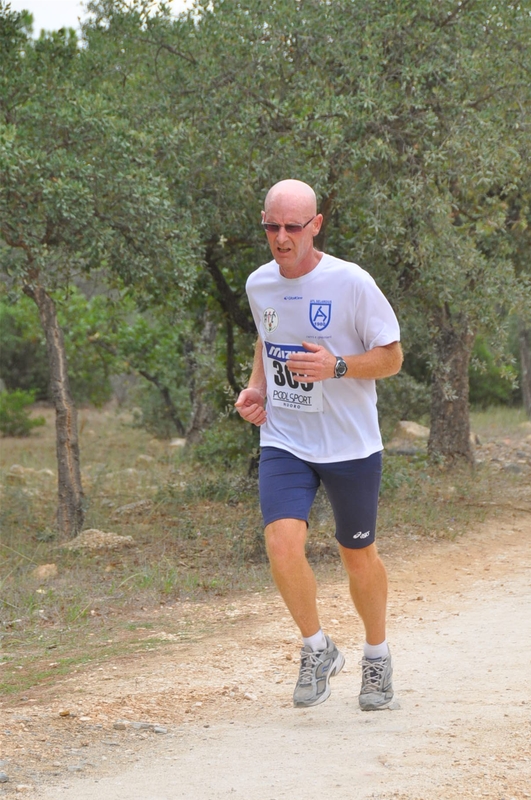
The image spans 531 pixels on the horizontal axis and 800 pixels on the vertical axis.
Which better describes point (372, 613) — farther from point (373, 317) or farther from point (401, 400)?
point (401, 400)

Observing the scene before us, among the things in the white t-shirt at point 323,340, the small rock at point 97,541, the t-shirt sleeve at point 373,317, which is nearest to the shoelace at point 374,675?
the white t-shirt at point 323,340

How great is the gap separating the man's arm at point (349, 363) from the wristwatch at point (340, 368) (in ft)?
0.08

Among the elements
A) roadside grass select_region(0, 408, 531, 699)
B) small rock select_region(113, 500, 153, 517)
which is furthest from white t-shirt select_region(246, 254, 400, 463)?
small rock select_region(113, 500, 153, 517)

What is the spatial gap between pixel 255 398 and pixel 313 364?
0.55 m

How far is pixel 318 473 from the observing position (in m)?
4.07

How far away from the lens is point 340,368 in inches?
147

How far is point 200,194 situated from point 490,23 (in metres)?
2.95

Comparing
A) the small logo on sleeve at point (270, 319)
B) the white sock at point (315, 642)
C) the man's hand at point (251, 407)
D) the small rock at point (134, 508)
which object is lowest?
the small rock at point (134, 508)

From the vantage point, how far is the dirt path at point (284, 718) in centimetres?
342

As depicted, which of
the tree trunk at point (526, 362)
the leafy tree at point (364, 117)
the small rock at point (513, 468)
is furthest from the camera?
the tree trunk at point (526, 362)

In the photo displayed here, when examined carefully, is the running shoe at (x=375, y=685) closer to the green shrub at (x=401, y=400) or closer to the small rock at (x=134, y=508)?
the small rock at (x=134, y=508)

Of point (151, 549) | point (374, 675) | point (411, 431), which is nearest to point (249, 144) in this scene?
point (151, 549)

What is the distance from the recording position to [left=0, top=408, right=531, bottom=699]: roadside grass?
595 cm

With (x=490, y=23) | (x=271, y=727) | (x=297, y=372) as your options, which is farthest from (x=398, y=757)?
(x=490, y=23)
